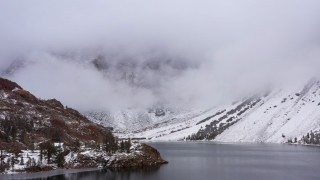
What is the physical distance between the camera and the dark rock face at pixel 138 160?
18238cm

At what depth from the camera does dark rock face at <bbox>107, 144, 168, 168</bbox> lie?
598 ft

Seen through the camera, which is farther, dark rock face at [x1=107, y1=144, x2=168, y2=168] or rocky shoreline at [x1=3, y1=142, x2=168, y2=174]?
dark rock face at [x1=107, y1=144, x2=168, y2=168]

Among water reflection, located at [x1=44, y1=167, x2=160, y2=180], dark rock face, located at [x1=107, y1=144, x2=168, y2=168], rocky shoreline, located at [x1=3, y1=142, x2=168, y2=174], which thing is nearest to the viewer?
water reflection, located at [x1=44, y1=167, x2=160, y2=180]

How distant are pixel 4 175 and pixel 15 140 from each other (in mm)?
53087

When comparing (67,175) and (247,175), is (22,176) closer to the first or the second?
(67,175)

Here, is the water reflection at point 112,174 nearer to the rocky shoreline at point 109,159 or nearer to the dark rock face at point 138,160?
the rocky shoreline at point 109,159

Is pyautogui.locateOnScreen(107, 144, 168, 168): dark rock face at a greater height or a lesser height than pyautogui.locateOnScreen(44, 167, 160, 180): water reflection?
greater

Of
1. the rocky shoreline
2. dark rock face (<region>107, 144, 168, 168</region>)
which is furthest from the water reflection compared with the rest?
dark rock face (<region>107, 144, 168, 168</region>)

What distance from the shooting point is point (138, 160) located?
18762 cm

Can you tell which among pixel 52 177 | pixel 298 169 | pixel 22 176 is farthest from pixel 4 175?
pixel 298 169

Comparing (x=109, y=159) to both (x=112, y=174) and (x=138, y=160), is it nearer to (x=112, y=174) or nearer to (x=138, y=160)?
(x=138, y=160)

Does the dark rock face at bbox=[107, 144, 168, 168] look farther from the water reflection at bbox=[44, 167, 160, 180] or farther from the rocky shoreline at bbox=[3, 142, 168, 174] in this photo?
the water reflection at bbox=[44, 167, 160, 180]

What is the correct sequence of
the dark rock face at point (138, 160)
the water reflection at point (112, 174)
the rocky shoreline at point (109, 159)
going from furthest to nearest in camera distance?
the dark rock face at point (138, 160) → the rocky shoreline at point (109, 159) → the water reflection at point (112, 174)

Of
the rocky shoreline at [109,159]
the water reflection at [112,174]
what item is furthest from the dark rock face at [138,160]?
the water reflection at [112,174]
